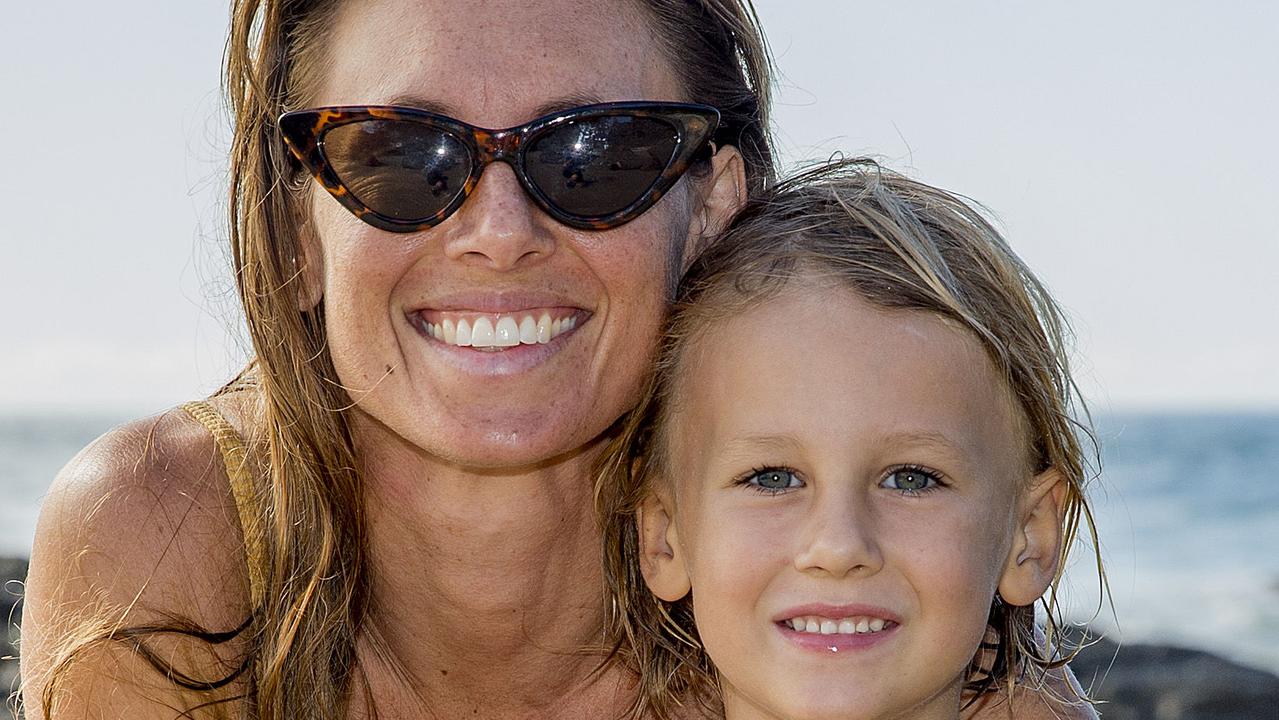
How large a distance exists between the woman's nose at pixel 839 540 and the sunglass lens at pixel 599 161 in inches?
27.1

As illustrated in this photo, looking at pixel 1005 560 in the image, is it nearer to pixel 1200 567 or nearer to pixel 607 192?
pixel 607 192

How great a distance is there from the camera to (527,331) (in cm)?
268

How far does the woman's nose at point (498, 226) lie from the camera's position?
254 cm

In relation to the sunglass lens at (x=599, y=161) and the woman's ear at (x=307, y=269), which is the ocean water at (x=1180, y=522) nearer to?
the sunglass lens at (x=599, y=161)

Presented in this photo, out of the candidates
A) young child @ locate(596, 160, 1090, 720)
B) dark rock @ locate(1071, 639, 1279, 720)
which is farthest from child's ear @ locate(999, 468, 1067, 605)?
dark rock @ locate(1071, 639, 1279, 720)

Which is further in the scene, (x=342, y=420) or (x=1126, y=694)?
(x=1126, y=694)

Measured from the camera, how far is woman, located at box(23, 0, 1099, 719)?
256cm

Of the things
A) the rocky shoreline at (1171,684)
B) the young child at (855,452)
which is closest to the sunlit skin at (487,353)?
the young child at (855,452)

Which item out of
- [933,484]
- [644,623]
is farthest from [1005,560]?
[644,623]

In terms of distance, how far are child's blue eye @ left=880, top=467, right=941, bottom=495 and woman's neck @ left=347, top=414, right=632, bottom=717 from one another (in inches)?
30.8

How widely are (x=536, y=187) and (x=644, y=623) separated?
1040 mm

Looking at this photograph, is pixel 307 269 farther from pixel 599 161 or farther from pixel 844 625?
pixel 844 625

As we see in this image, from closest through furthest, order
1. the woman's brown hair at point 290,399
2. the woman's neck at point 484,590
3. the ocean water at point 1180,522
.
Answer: the woman's brown hair at point 290,399
the woman's neck at point 484,590
the ocean water at point 1180,522

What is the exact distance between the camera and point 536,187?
2.56 m
